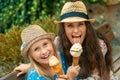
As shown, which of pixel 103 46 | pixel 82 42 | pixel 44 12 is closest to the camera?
pixel 82 42

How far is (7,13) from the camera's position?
21.5 ft

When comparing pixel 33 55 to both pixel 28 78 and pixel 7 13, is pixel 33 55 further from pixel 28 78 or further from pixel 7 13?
pixel 7 13

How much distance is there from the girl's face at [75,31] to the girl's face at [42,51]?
27cm

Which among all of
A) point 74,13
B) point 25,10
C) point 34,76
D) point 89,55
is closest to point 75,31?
point 74,13

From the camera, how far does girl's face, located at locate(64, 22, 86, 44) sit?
334 cm

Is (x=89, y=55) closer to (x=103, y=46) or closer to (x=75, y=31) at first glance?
(x=103, y=46)

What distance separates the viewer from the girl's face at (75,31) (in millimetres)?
3342

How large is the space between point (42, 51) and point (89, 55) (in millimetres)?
617

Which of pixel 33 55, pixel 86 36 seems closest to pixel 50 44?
pixel 33 55

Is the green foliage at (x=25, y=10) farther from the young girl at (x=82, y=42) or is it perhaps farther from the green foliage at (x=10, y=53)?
the young girl at (x=82, y=42)

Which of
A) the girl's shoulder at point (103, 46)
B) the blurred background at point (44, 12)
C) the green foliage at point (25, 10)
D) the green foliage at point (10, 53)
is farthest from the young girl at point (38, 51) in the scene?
the green foliage at point (25, 10)

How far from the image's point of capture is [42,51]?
311 centimetres

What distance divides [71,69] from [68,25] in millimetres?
806

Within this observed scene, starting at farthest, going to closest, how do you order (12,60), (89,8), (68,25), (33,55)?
(89,8)
(12,60)
(68,25)
(33,55)
